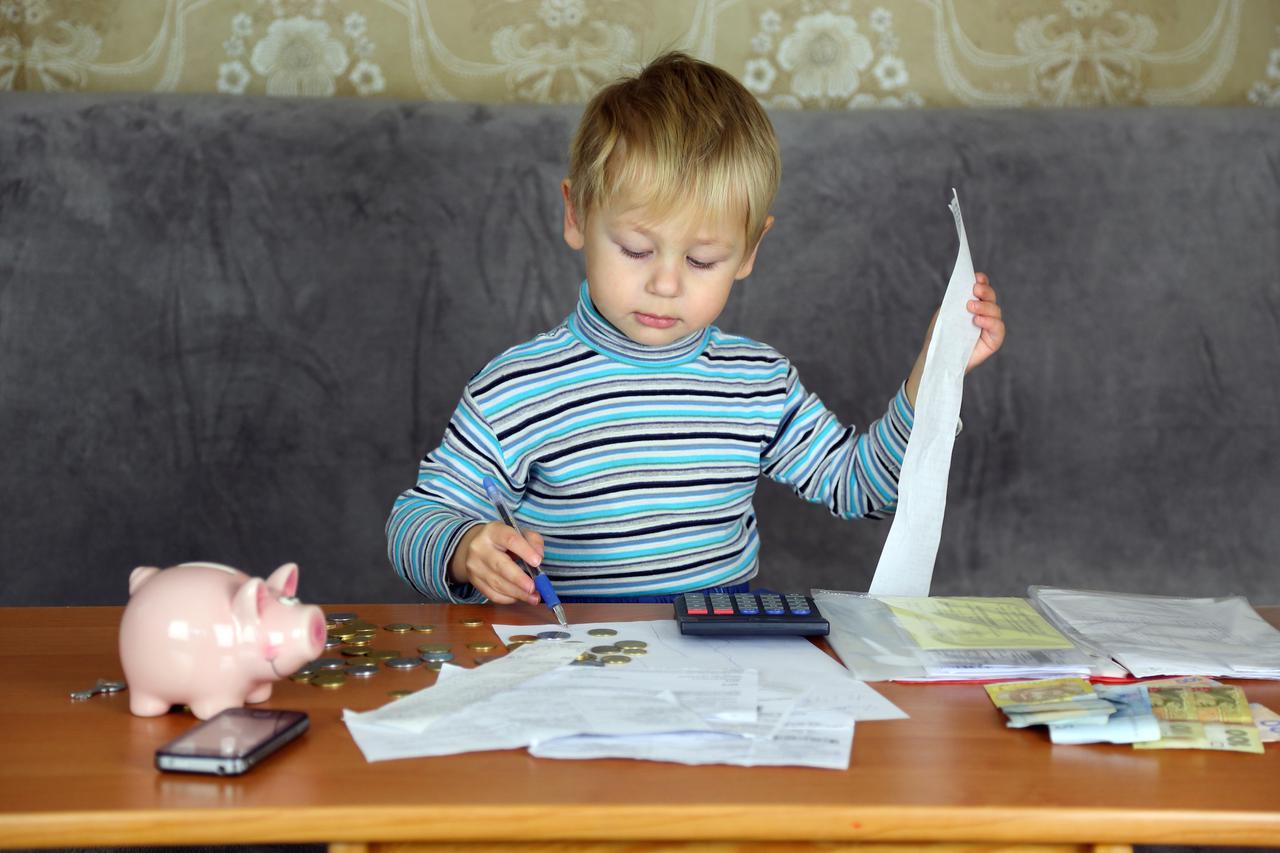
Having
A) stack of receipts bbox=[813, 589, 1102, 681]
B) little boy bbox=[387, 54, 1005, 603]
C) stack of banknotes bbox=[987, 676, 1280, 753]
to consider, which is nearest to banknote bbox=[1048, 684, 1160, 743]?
stack of banknotes bbox=[987, 676, 1280, 753]

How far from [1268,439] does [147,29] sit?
162 centimetres

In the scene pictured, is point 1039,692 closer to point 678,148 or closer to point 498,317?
point 678,148

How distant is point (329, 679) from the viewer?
2.52 ft

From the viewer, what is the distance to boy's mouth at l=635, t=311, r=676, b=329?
117cm

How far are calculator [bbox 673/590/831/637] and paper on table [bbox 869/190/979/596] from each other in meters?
0.18

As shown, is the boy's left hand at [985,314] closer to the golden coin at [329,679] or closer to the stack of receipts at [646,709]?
the stack of receipts at [646,709]

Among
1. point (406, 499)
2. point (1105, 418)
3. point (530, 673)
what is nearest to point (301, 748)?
point (530, 673)

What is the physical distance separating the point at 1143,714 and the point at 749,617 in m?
0.27

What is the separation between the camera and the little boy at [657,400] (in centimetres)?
112

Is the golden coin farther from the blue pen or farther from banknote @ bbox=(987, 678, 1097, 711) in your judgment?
banknote @ bbox=(987, 678, 1097, 711)

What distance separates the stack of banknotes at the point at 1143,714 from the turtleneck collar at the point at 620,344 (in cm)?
56

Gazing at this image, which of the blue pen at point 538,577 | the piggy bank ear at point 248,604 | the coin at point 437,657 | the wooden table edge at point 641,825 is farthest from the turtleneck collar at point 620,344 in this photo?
the wooden table edge at point 641,825

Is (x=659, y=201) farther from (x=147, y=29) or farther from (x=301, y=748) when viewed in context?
(x=147, y=29)

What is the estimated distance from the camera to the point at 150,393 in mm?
1597
